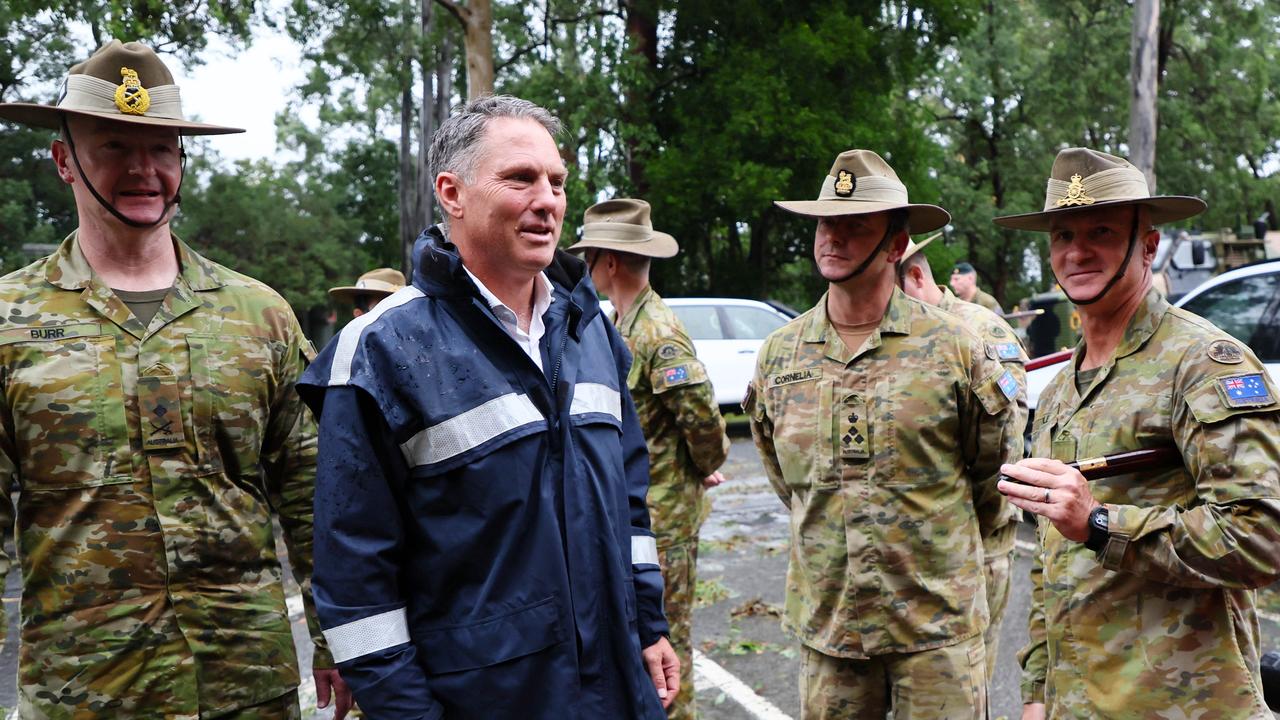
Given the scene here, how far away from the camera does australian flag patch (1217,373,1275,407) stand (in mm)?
2338

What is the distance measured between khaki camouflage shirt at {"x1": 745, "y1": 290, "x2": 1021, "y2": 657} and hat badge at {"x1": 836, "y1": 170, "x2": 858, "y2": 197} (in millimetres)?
430

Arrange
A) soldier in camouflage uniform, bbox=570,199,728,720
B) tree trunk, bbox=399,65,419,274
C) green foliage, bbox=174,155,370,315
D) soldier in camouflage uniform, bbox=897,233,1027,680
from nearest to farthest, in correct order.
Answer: soldier in camouflage uniform, bbox=897,233,1027,680, soldier in camouflage uniform, bbox=570,199,728,720, tree trunk, bbox=399,65,419,274, green foliage, bbox=174,155,370,315

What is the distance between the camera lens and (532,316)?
2457mm

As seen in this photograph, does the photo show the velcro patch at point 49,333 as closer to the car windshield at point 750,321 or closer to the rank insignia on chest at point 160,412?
the rank insignia on chest at point 160,412

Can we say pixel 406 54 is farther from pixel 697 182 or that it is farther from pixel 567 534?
pixel 567 534

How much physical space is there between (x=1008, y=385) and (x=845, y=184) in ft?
2.96

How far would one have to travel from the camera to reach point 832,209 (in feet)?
11.3

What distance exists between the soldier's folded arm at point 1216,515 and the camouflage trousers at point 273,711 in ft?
6.84

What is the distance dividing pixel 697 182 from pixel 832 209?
1517 cm

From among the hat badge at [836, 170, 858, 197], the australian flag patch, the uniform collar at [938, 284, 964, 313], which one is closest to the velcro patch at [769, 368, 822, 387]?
the hat badge at [836, 170, 858, 197]

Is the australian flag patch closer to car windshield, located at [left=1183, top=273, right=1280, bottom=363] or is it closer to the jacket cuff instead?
the jacket cuff

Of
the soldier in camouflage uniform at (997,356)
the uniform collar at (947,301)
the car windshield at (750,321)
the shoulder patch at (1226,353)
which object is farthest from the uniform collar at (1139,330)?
the car windshield at (750,321)

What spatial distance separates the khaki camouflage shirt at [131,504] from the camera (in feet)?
7.74

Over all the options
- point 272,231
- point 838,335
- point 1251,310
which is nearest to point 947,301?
point 838,335
